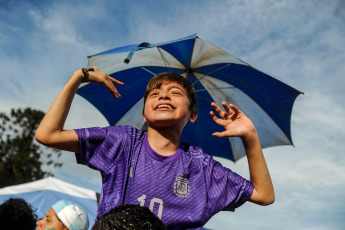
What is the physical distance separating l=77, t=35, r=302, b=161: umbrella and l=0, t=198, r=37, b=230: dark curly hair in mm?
1808

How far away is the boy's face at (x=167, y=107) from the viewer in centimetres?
192

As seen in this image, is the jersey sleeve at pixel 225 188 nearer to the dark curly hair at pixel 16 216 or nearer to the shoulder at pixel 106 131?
the shoulder at pixel 106 131

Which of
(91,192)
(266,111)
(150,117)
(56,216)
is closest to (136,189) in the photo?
(150,117)

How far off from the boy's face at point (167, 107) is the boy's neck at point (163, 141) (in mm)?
45

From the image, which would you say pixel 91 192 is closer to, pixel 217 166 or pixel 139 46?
pixel 139 46

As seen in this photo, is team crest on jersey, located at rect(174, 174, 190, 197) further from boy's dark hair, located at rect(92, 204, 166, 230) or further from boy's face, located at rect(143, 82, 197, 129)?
boy's dark hair, located at rect(92, 204, 166, 230)

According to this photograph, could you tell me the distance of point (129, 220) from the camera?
931 millimetres

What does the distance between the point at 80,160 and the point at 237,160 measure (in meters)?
3.78

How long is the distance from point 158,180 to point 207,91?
10.9 ft

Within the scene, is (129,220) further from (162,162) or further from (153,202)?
(162,162)

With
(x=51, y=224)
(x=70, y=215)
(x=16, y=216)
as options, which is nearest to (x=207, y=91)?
(x=70, y=215)

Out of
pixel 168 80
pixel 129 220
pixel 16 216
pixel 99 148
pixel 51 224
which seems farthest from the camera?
pixel 51 224

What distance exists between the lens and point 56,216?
10.6 feet

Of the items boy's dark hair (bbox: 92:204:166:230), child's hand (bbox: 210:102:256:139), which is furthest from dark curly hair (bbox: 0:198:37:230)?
boy's dark hair (bbox: 92:204:166:230)
